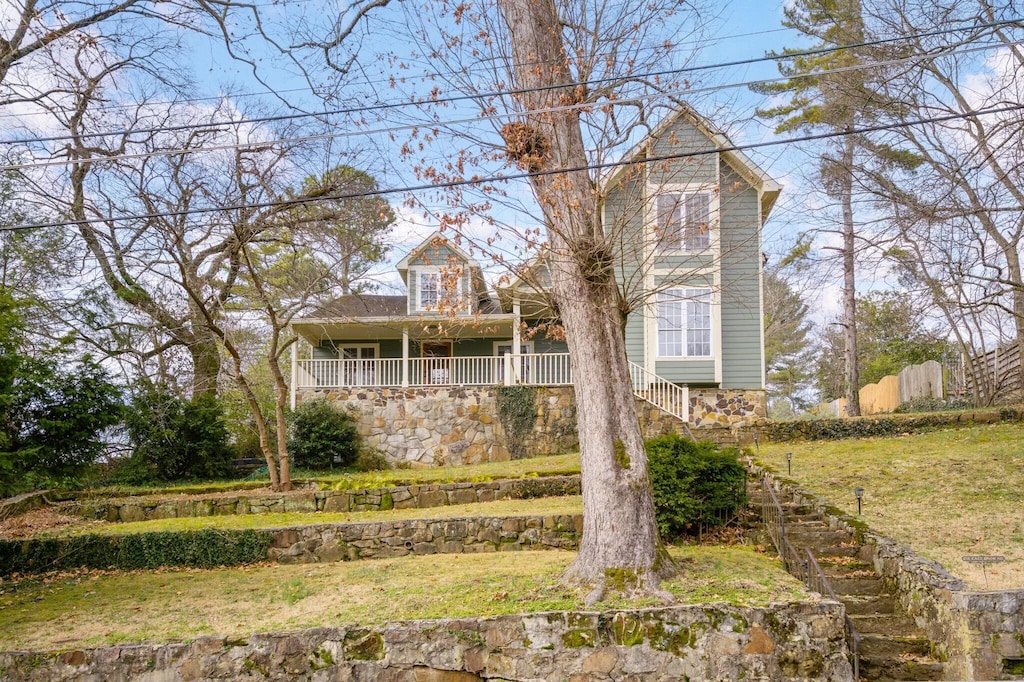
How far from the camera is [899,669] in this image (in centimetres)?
730

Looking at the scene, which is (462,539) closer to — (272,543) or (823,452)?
(272,543)

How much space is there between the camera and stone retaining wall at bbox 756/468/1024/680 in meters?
6.80

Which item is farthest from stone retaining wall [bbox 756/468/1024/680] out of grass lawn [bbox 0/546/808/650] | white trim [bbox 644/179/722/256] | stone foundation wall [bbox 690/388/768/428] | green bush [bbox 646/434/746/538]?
stone foundation wall [bbox 690/388/768/428]

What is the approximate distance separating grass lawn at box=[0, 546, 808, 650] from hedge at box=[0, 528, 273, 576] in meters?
0.26

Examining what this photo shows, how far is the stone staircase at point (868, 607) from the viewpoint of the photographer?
7.35 metres

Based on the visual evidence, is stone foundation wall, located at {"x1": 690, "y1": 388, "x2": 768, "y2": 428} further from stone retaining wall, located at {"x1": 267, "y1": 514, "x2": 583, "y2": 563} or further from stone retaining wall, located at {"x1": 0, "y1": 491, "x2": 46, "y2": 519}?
stone retaining wall, located at {"x1": 0, "y1": 491, "x2": 46, "y2": 519}

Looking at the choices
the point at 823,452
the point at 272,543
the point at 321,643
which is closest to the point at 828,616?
the point at 321,643

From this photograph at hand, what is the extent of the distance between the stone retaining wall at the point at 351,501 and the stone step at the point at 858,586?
223 inches

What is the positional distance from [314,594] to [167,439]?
11.1 m

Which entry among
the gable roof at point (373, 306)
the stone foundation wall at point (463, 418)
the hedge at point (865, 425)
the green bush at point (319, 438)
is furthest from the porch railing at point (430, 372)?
the hedge at point (865, 425)

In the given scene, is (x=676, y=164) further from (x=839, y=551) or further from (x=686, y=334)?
(x=686, y=334)

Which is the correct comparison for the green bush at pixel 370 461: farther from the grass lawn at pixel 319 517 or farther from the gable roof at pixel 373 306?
the grass lawn at pixel 319 517

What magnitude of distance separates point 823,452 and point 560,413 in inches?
250

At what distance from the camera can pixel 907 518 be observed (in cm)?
1030
